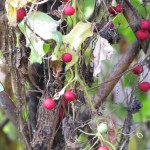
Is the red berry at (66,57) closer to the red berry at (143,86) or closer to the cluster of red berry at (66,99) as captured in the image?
the cluster of red berry at (66,99)

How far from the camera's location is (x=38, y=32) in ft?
2.74

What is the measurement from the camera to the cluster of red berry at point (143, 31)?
3.07ft

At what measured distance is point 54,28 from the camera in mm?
834

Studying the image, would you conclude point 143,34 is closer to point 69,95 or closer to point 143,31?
point 143,31

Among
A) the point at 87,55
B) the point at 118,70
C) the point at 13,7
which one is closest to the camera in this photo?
the point at 13,7

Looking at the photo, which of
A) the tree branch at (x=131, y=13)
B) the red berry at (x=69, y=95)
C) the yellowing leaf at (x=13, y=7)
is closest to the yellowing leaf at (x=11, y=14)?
the yellowing leaf at (x=13, y=7)

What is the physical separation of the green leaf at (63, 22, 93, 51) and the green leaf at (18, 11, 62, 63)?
1.0 inches

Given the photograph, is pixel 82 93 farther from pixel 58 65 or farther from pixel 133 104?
pixel 133 104

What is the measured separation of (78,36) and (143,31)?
0.53 feet

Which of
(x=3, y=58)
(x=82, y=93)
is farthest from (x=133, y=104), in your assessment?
(x=3, y=58)

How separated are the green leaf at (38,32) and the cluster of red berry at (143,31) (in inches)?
7.4

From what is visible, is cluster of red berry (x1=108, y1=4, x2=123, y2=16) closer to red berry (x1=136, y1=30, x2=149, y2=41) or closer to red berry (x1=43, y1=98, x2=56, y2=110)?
red berry (x1=136, y1=30, x2=149, y2=41)

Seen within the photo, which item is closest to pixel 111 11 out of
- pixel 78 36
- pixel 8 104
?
pixel 78 36

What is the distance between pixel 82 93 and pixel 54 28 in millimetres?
A: 133
